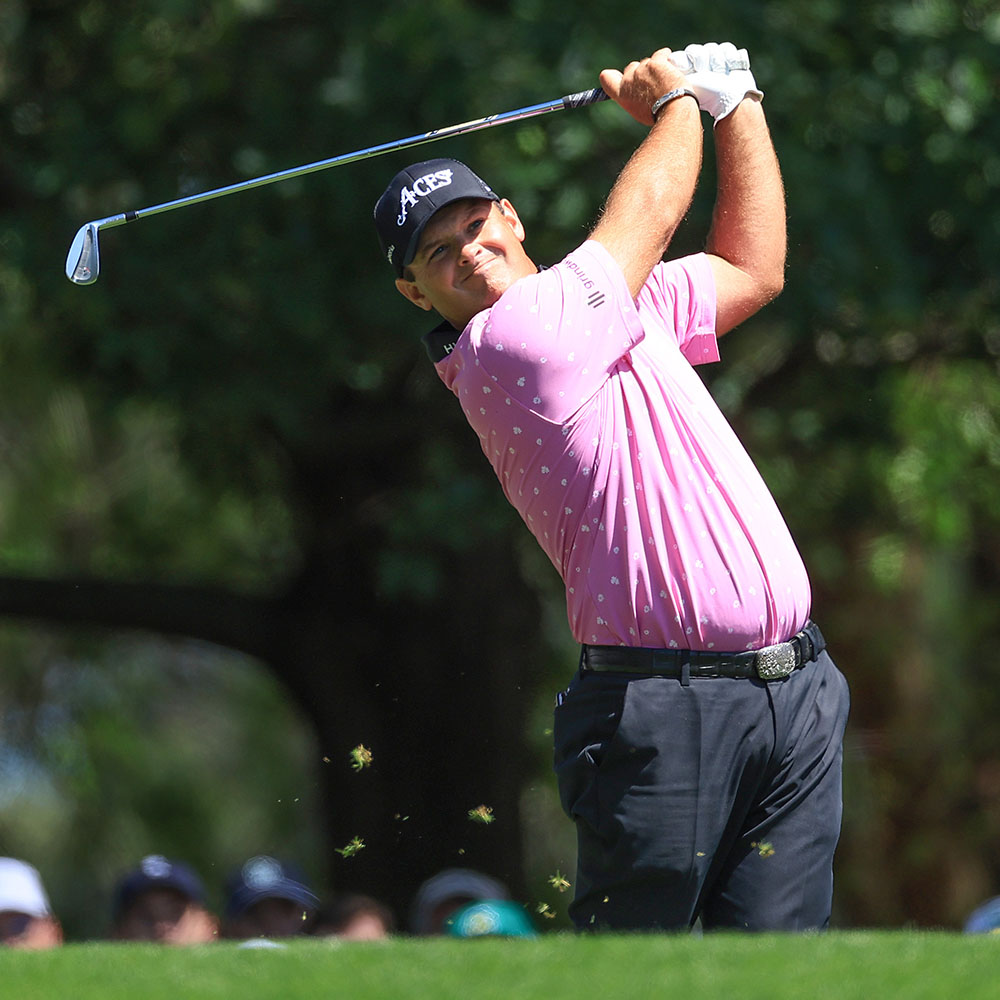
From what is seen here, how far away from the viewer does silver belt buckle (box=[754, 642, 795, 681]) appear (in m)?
3.42

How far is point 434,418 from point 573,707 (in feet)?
14.6

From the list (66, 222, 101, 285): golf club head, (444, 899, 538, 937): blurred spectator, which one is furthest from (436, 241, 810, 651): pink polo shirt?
(444, 899, 538, 937): blurred spectator

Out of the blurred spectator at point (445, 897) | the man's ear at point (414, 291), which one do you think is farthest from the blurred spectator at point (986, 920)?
the man's ear at point (414, 291)

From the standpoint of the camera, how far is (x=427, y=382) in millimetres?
8000

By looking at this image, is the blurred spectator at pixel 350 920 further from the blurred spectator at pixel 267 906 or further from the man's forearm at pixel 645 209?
the man's forearm at pixel 645 209

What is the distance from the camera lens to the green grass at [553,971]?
251 cm

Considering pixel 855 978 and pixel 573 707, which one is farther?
pixel 573 707

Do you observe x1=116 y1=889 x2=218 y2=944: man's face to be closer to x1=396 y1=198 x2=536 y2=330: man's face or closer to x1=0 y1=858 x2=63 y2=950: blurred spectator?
x1=0 y1=858 x2=63 y2=950: blurred spectator

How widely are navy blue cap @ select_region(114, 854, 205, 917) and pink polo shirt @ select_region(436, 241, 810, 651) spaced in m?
3.01

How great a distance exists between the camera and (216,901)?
1427 cm

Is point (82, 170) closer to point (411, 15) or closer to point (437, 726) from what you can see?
point (411, 15)

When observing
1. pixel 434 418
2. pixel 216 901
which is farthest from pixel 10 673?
pixel 434 418

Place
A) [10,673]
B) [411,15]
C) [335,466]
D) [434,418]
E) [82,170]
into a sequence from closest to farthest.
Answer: [411,15], [82,170], [434,418], [335,466], [10,673]

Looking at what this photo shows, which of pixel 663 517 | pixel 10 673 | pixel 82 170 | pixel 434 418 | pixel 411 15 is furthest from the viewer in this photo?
pixel 10 673
